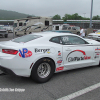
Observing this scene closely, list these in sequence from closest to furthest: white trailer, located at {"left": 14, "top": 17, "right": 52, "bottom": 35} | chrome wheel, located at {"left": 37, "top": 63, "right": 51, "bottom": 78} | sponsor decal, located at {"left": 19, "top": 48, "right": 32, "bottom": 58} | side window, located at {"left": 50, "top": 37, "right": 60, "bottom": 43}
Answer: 1. sponsor decal, located at {"left": 19, "top": 48, "right": 32, "bottom": 58}
2. chrome wheel, located at {"left": 37, "top": 63, "right": 51, "bottom": 78}
3. side window, located at {"left": 50, "top": 37, "right": 60, "bottom": 43}
4. white trailer, located at {"left": 14, "top": 17, "right": 52, "bottom": 35}

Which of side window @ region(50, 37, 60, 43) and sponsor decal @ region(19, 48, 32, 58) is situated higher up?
side window @ region(50, 37, 60, 43)

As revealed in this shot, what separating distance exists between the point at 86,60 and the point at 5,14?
→ 214926mm

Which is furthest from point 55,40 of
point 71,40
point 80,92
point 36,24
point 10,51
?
point 36,24

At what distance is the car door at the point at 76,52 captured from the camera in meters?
4.19

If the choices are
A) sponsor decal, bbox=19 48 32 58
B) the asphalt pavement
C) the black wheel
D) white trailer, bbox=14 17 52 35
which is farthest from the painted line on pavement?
white trailer, bbox=14 17 52 35

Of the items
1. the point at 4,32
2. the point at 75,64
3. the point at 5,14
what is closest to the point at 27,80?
the point at 75,64

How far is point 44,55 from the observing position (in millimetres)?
3604

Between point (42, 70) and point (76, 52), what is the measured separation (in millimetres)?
1397

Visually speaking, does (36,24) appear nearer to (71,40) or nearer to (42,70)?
(71,40)

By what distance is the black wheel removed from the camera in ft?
11.5

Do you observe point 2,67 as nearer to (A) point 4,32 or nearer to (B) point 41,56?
(B) point 41,56

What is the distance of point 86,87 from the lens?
3.51 meters

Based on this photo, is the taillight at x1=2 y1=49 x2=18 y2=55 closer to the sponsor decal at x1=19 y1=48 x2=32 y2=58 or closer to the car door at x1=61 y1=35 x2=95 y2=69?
the sponsor decal at x1=19 y1=48 x2=32 y2=58

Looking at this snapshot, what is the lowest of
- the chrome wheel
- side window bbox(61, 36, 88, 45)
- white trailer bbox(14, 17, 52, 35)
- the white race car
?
the chrome wheel
